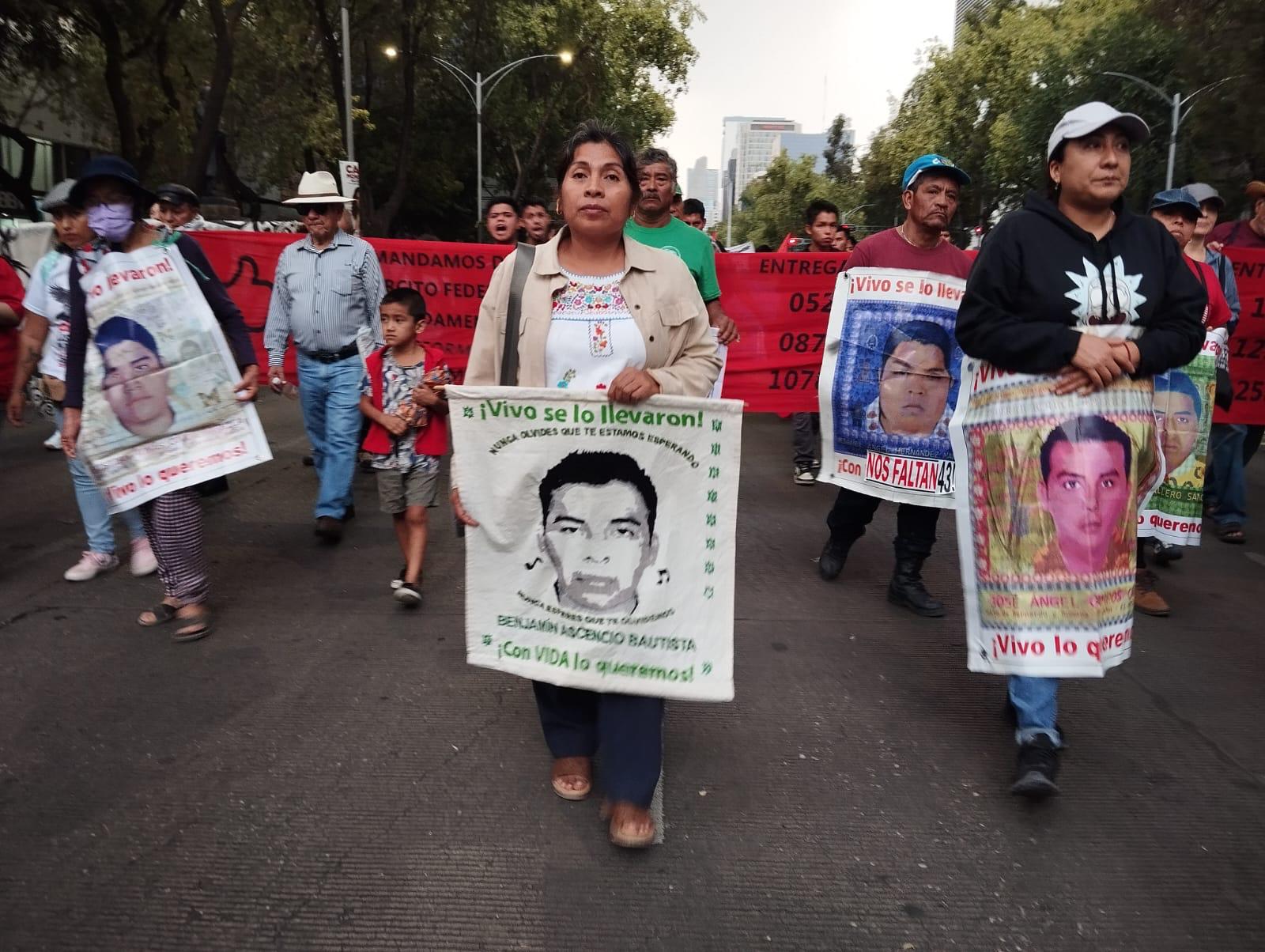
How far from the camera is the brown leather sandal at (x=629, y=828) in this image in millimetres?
2777

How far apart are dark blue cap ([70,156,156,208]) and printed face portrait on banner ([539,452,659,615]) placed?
250 cm

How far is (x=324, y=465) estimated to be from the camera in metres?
5.89

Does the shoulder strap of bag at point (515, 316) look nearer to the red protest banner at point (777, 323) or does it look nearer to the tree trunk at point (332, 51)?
the red protest banner at point (777, 323)

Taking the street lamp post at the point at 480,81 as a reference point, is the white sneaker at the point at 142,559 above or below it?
Result: below

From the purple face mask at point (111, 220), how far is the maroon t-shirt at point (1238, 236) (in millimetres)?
6232

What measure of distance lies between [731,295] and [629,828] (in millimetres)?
5611

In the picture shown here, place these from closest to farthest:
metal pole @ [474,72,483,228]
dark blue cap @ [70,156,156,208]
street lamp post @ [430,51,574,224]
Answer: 1. dark blue cap @ [70,156,156,208]
2. street lamp post @ [430,51,574,224]
3. metal pole @ [474,72,483,228]

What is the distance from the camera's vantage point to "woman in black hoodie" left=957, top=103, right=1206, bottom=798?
2.94 metres

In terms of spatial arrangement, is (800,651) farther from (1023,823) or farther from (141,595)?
(141,595)

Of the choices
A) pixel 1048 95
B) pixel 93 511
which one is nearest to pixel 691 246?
pixel 93 511

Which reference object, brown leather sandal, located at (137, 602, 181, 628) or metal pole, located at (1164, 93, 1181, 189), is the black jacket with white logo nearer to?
brown leather sandal, located at (137, 602, 181, 628)

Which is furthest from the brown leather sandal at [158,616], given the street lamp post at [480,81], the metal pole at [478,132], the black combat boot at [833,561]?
the metal pole at [478,132]

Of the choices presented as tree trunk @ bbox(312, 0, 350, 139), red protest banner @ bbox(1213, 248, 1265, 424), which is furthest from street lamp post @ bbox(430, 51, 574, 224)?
red protest banner @ bbox(1213, 248, 1265, 424)

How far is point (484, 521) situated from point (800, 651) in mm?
1921
